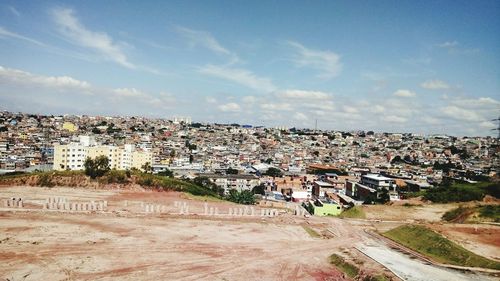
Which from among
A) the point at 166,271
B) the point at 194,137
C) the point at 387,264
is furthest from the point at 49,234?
the point at 194,137

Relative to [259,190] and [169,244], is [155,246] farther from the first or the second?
[259,190]

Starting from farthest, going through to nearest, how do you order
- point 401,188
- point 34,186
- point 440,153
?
1. point 440,153
2. point 401,188
3. point 34,186

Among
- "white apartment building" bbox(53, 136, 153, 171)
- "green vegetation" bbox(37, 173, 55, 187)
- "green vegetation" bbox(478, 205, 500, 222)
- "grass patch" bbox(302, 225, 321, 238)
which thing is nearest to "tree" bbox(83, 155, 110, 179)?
"green vegetation" bbox(37, 173, 55, 187)

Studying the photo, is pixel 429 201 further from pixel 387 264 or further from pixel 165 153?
pixel 165 153


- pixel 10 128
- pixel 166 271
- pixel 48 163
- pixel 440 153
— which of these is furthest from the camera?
pixel 440 153

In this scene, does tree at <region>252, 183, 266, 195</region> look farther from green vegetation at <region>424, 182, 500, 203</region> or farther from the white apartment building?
green vegetation at <region>424, 182, 500, 203</region>

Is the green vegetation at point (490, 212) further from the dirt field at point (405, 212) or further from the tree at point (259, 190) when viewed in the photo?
the tree at point (259, 190)

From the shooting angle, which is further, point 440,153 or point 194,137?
point 194,137
